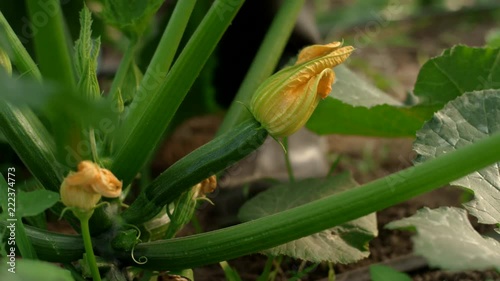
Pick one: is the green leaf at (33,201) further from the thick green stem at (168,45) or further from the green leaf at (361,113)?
the green leaf at (361,113)

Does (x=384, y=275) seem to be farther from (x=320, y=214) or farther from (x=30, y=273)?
(x=30, y=273)

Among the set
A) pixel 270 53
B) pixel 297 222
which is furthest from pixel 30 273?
pixel 270 53

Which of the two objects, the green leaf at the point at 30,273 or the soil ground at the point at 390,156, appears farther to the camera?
the soil ground at the point at 390,156

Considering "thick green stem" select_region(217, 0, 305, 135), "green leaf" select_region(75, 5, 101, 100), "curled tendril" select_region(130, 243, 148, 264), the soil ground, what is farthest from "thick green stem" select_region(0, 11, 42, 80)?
the soil ground

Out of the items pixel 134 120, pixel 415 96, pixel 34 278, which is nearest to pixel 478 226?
pixel 415 96

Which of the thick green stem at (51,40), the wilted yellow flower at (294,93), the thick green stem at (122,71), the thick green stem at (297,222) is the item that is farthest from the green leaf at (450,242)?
the thick green stem at (122,71)

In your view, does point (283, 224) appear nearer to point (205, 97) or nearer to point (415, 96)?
point (415, 96)

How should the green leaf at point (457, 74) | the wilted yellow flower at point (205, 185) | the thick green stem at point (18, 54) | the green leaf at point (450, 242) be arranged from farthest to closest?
the green leaf at point (457, 74), the wilted yellow flower at point (205, 185), the thick green stem at point (18, 54), the green leaf at point (450, 242)
